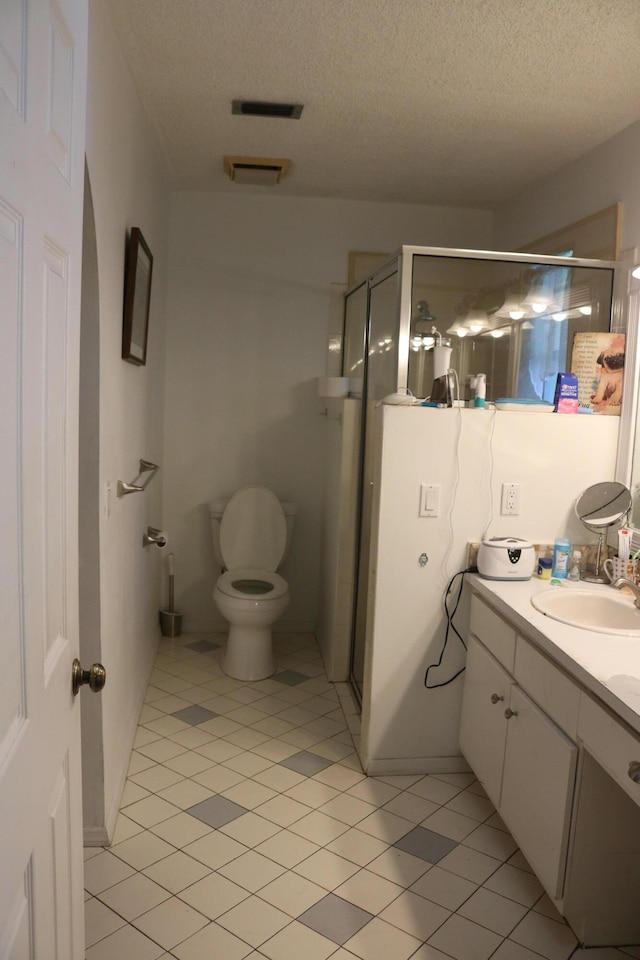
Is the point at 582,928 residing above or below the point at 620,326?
below

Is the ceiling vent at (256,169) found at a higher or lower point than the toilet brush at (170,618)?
higher

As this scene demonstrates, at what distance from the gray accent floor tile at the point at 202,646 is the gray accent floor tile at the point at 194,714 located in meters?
0.70

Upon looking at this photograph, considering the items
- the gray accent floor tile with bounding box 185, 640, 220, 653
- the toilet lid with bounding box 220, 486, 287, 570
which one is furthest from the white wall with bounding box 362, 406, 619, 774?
the gray accent floor tile with bounding box 185, 640, 220, 653

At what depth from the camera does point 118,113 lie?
2312 mm

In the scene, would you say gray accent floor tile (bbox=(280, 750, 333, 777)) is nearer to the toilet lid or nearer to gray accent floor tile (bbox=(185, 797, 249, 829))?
gray accent floor tile (bbox=(185, 797, 249, 829))

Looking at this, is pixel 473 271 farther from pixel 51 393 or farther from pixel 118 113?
pixel 51 393

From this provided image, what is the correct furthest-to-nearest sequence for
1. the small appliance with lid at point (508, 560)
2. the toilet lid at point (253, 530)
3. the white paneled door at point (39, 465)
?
the toilet lid at point (253, 530) < the small appliance with lid at point (508, 560) < the white paneled door at point (39, 465)

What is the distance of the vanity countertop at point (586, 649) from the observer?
1675 mm

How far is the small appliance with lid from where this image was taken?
2580 mm

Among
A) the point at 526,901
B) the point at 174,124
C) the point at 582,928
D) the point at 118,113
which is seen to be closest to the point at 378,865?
the point at 526,901

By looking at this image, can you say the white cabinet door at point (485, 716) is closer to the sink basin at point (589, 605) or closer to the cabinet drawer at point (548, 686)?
the cabinet drawer at point (548, 686)

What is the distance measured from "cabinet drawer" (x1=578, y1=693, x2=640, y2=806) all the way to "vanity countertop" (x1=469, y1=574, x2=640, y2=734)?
0.03 meters

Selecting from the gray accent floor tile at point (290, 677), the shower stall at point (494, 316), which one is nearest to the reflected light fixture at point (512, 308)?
the shower stall at point (494, 316)

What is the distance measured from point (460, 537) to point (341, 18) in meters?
1.70
